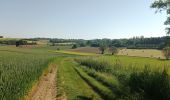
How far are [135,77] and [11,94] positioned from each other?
29.2 feet

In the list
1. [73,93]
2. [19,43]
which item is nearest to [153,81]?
[73,93]

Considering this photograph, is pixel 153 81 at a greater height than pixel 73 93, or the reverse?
pixel 153 81

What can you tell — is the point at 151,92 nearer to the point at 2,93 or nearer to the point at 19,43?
the point at 2,93

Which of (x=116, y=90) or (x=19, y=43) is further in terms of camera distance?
(x=19, y=43)

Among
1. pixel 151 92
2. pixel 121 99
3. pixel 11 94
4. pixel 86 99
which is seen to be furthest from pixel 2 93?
pixel 151 92

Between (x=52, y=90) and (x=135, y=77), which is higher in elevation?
(x=135, y=77)

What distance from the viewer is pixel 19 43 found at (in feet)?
481

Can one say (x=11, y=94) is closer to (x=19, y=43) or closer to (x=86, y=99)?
(x=86, y=99)

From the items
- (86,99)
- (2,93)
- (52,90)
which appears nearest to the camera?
(2,93)

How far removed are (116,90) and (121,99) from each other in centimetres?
352

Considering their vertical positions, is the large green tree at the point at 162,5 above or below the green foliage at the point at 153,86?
above

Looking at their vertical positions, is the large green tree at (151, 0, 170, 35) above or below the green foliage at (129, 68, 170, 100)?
above

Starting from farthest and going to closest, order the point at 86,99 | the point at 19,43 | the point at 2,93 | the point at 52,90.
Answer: the point at 19,43 → the point at 52,90 → the point at 86,99 → the point at 2,93

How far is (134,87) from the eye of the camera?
73.7 ft
